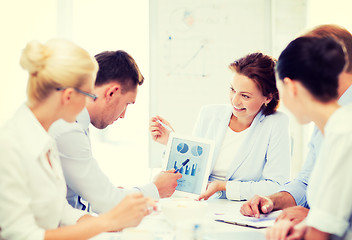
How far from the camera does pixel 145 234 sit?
0.98 metres

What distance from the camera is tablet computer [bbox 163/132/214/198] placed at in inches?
67.0

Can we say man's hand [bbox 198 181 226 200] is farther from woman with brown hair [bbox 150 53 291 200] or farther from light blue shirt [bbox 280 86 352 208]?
light blue shirt [bbox 280 86 352 208]

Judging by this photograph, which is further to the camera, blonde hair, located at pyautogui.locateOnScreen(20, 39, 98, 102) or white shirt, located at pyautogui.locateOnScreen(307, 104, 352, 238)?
blonde hair, located at pyautogui.locateOnScreen(20, 39, 98, 102)

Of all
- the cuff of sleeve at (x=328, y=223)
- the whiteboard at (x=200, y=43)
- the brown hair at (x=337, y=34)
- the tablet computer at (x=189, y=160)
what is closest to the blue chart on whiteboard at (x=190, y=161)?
the tablet computer at (x=189, y=160)

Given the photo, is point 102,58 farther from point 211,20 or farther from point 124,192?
point 211,20

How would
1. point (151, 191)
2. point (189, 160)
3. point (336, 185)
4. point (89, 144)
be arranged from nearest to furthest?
1. point (336, 185)
2. point (89, 144)
3. point (151, 191)
4. point (189, 160)

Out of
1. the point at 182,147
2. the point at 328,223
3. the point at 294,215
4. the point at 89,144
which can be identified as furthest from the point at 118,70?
the point at 328,223

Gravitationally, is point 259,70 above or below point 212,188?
above

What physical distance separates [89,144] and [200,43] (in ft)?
7.55

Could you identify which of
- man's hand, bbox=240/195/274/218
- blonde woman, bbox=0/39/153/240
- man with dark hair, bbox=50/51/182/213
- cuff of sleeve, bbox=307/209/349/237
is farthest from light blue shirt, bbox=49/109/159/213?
cuff of sleeve, bbox=307/209/349/237

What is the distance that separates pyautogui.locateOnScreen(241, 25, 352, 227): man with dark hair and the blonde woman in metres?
0.54

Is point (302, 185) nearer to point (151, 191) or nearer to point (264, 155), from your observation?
point (264, 155)

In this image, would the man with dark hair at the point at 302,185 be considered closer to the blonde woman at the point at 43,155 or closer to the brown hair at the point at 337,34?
the brown hair at the point at 337,34

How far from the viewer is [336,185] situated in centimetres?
92
